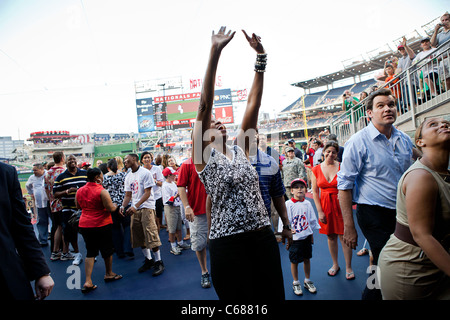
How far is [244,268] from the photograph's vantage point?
53.2 inches

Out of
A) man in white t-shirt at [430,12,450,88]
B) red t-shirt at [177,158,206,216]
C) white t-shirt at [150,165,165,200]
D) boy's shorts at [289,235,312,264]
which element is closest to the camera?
A: boy's shorts at [289,235,312,264]

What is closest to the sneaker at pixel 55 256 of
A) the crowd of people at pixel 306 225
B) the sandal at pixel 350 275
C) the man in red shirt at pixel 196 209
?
the man in red shirt at pixel 196 209

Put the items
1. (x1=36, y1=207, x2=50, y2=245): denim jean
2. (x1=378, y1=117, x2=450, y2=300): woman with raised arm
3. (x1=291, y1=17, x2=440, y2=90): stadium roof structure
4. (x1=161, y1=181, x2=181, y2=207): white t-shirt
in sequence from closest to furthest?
(x1=378, y1=117, x2=450, y2=300): woman with raised arm → (x1=161, y1=181, x2=181, y2=207): white t-shirt → (x1=36, y1=207, x2=50, y2=245): denim jean → (x1=291, y1=17, x2=440, y2=90): stadium roof structure

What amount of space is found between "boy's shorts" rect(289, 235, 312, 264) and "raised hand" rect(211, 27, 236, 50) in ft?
7.79

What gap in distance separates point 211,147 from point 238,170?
0.75 feet

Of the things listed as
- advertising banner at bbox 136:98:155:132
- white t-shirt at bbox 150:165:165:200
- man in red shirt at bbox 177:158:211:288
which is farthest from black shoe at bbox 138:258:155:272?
advertising banner at bbox 136:98:155:132

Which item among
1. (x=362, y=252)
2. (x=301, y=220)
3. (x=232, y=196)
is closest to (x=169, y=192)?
(x=301, y=220)

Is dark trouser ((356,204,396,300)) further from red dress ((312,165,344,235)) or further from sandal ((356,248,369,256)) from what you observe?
sandal ((356,248,369,256))

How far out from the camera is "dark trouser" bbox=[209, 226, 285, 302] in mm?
1347

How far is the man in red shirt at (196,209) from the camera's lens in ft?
10.4

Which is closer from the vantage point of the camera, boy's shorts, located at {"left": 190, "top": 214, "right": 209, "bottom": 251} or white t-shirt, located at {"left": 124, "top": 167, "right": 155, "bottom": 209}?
boy's shorts, located at {"left": 190, "top": 214, "right": 209, "bottom": 251}

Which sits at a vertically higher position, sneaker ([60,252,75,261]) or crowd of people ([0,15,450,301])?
crowd of people ([0,15,450,301])

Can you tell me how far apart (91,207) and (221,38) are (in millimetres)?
3100
